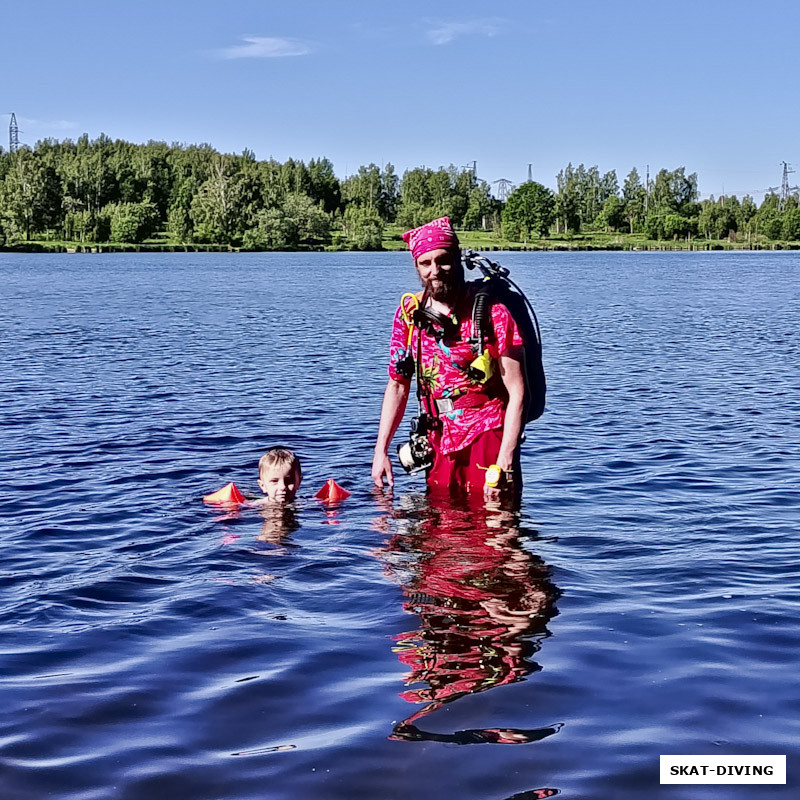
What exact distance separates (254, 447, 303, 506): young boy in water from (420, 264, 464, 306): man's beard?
3.14 metres

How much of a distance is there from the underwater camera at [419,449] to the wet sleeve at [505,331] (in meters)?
1.12

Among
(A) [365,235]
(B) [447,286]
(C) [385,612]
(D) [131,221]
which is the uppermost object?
(D) [131,221]

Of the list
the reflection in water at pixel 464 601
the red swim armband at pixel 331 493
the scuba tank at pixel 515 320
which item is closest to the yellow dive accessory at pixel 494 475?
the scuba tank at pixel 515 320

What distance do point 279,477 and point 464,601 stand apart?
3.77 metres

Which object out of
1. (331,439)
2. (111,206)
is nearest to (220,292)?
(331,439)

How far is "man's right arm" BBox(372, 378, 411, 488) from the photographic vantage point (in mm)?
9008

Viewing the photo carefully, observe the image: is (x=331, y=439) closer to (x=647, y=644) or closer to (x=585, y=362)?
(x=647, y=644)

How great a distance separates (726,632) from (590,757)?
2176mm

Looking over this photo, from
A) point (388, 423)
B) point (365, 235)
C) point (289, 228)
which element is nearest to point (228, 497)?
point (388, 423)

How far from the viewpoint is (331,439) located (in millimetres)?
15664

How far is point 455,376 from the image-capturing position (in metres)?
8.66

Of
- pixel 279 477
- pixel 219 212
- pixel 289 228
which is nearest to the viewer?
pixel 279 477

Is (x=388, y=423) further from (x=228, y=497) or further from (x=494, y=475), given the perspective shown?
(x=228, y=497)

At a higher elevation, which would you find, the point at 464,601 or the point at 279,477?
the point at 279,477
